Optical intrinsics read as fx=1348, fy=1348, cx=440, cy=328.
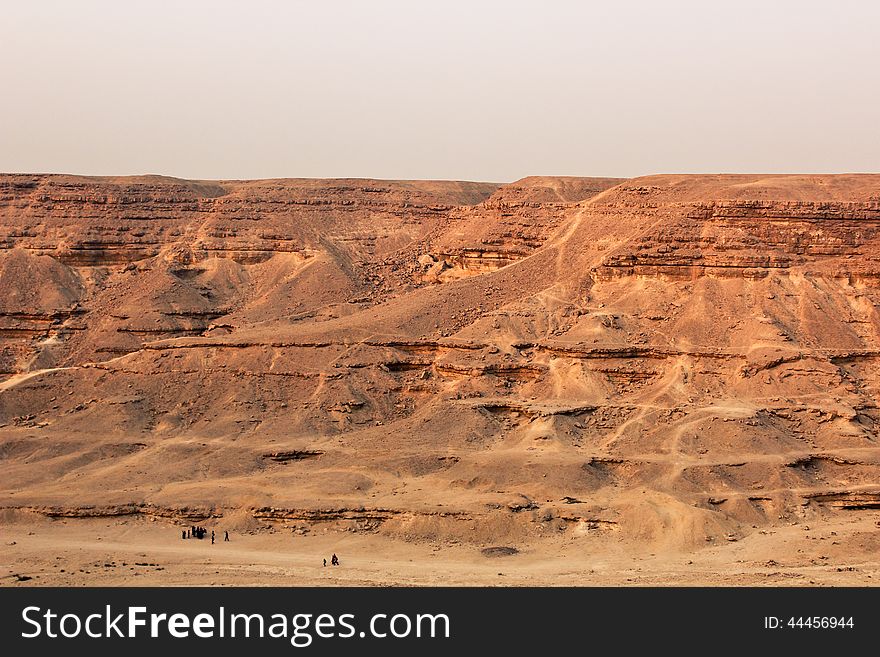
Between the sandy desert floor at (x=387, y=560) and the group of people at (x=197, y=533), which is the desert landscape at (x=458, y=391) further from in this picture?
the group of people at (x=197, y=533)

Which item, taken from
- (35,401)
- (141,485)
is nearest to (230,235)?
(35,401)

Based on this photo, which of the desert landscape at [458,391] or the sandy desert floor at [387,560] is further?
the desert landscape at [458,391]

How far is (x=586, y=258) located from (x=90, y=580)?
117 feet

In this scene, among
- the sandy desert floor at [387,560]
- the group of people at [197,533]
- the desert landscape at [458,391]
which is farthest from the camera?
the group of people at [197,533]

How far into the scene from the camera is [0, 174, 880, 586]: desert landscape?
44250 mm

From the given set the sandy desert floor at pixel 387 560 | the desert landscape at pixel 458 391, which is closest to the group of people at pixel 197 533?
the sandy desert floor at pixel 387 560

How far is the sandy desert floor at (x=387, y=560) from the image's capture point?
37.8 m

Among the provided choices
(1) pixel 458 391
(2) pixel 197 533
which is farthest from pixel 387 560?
(1) pixel 458 391

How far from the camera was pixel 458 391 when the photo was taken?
186 feet

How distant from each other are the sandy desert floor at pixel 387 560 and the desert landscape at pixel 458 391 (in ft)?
0.61

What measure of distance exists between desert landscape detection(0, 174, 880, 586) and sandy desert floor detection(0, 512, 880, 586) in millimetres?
186

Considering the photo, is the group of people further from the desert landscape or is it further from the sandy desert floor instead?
the desert landscape

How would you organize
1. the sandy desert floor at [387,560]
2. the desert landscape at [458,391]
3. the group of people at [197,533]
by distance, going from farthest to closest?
1. the group of people at [197,533]
2. the desert landscape at [458,391]
3. the sandy desert floor at [387,560]

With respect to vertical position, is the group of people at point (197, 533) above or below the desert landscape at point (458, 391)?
below
